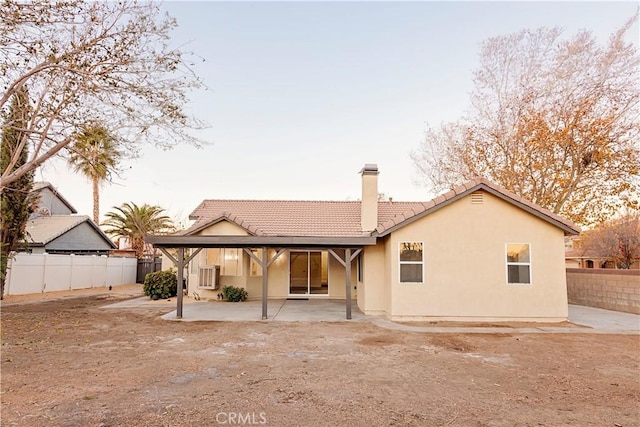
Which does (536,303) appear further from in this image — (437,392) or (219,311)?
(219,311)

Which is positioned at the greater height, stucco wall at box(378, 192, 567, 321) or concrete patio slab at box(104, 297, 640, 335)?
stucco wall at box(378, 192, 567, 321)

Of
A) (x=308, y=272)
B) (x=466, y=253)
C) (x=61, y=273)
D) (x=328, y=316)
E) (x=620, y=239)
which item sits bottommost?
(x=328, y=316)

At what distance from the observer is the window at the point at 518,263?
33.7 feet

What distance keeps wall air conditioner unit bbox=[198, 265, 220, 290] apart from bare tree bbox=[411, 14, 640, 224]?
12.4 metres

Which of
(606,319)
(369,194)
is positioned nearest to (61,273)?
(369,194)

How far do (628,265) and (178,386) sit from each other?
1012 inches

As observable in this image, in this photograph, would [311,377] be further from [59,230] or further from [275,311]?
[59,230]

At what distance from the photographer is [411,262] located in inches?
409

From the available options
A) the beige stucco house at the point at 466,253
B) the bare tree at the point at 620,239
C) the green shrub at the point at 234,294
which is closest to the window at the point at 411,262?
the beige stucco house at the point at 466,253

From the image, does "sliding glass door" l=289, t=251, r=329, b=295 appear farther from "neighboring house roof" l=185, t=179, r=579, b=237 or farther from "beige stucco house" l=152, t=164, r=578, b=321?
"beige stucco house" l=152, t=164, r=578, b=321

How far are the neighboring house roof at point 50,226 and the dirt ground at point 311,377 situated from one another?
14.0 meters

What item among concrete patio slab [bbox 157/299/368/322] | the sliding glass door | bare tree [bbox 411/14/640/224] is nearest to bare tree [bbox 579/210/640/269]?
bare tree [bbox 411/14/640/224]

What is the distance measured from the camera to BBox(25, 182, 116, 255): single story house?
21.2 meters

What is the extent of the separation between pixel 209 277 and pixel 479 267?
32.3ft
